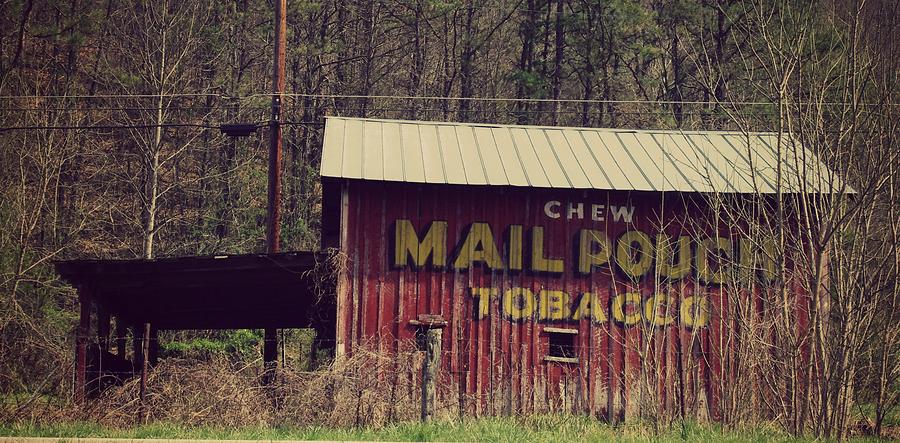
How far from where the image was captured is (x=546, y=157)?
18.6 metres

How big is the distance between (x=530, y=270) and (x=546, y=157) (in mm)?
2177

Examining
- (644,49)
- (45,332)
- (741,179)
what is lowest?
(45,332)

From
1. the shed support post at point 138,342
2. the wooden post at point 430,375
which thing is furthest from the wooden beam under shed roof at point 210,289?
the wooden post at point 430,375

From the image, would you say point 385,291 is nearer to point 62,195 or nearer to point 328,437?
point 328,437

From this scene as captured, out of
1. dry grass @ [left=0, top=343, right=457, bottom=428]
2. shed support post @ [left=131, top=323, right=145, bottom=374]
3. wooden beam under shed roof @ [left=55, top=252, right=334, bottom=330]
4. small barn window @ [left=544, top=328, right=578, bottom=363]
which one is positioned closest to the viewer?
dry grass @ [left=0, top=343, right=457, bottom=428]

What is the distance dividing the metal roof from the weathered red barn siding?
0.32 m

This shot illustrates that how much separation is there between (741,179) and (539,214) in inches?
137

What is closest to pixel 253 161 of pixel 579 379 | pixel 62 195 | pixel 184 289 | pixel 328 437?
pixel 62 195

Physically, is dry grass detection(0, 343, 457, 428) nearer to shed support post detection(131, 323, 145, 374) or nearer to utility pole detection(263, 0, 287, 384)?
utility pole detection(263, 0, 287, 384)

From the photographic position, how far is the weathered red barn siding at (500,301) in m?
17.1

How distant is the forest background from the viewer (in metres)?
25.2

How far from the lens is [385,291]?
56.4 ft

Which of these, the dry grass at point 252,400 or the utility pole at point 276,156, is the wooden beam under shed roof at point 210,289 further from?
the dry grass at point 252,400

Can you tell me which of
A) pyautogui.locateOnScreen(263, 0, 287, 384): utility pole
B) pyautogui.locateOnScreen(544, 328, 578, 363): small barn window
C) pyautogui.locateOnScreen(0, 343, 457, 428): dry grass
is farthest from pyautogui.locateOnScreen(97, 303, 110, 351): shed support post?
pyautogui.locateOnScreen(544, 328, 578, 363): small barn window
